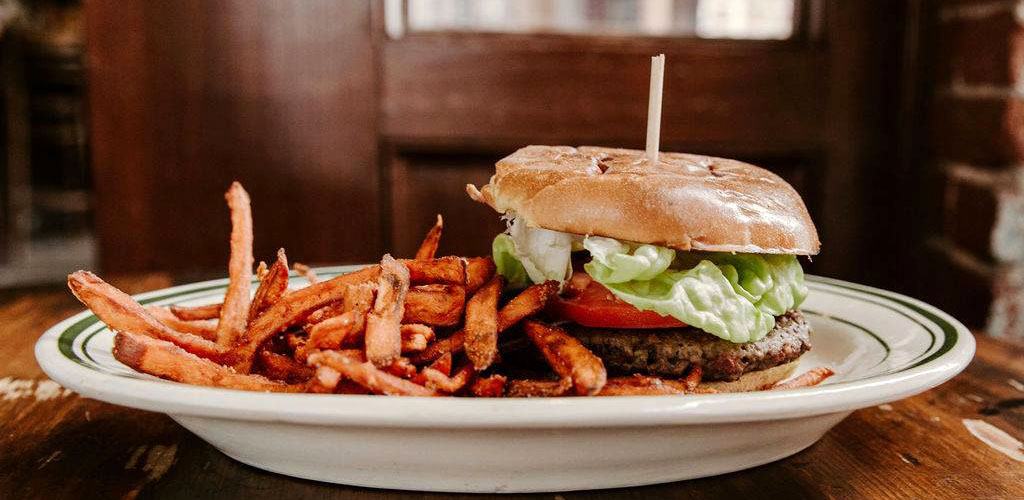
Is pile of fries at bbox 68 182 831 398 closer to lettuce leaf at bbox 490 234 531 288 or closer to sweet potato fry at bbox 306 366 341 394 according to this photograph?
sweet potato fry at bbox 306 366 341 394

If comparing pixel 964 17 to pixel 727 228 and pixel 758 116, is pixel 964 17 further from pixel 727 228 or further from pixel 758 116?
pixel 727 228

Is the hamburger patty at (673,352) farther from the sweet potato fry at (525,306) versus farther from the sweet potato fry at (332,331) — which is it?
the sweet potato fry at (332,331)

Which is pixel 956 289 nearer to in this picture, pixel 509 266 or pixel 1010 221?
pixel 1010 221

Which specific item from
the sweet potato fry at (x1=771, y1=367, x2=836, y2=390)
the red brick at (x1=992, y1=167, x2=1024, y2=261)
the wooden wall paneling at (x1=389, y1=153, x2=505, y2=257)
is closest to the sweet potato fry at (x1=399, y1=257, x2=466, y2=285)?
the sweet potato fry at (x1=771, y1=367, x2=836, y2=390)

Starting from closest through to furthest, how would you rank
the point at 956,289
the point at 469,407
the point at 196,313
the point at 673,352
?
the point at 469,407 → the point at 673,352 → the point at 196,313 → the point at 956,289

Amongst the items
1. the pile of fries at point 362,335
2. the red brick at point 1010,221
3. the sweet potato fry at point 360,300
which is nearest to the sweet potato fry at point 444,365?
the pile of fries at point 362,335

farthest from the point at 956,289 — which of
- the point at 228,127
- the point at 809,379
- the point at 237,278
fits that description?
the point at 228,127
